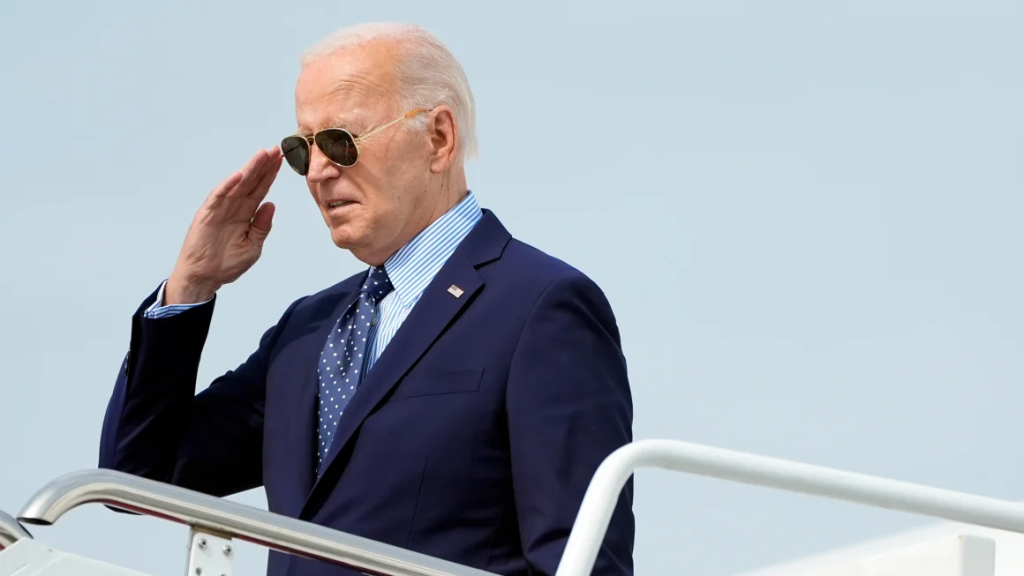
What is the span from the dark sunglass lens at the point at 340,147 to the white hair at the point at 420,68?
0.19m

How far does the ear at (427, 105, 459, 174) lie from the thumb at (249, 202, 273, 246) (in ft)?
1.94

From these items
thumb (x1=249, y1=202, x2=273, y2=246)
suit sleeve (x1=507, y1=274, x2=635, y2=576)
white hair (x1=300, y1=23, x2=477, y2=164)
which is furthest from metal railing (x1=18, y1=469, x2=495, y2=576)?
thumb (x1=249, y1=202, x2=273, y2=246)

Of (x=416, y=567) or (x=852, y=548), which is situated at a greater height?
(x=416, y=567)

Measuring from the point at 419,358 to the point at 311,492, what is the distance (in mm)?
387

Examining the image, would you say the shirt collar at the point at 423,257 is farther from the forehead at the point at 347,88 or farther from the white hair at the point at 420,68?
the forehead at the point at 347,88

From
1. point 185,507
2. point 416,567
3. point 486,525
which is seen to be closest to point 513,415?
point 486,525

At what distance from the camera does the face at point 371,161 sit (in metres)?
Answer: 3.87

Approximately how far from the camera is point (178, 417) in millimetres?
4051

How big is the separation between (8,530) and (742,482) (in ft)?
3.95

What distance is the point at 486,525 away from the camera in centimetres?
347

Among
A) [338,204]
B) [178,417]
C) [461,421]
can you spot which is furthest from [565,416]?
[178,417]

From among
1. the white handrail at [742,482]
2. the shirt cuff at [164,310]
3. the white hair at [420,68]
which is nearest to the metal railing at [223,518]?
the white handrail at [742,482]

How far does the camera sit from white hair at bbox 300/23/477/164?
400 cm

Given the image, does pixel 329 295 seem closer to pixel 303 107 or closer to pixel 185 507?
pixel 303 107
